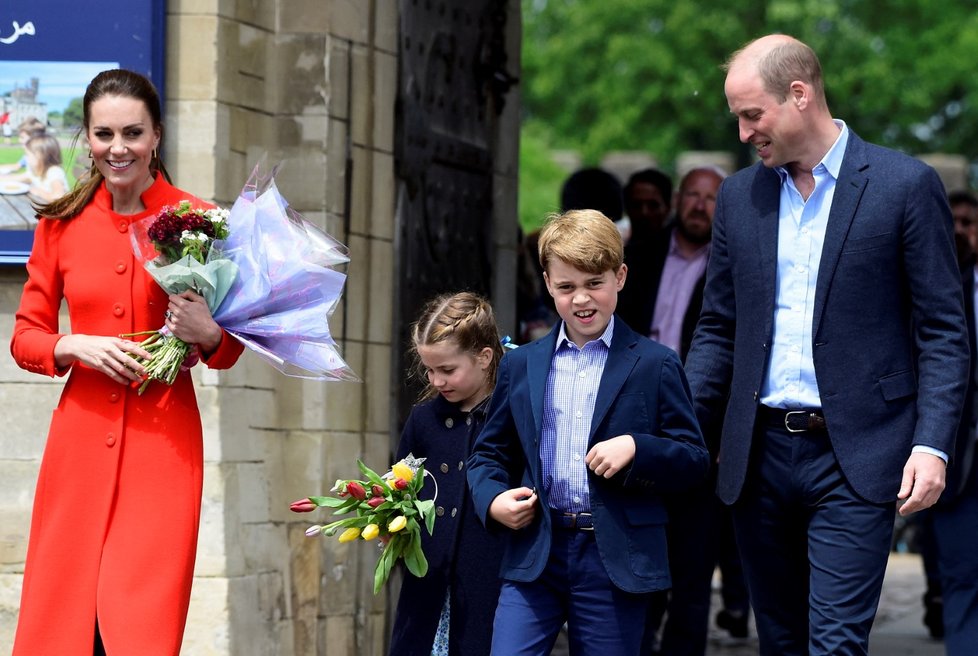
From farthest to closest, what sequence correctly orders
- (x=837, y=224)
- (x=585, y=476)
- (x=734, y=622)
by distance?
(x=734, y=622), (x=837, y=224), (x=585, y=476)

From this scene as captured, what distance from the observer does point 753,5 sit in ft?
131

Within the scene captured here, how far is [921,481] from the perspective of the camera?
192 inches

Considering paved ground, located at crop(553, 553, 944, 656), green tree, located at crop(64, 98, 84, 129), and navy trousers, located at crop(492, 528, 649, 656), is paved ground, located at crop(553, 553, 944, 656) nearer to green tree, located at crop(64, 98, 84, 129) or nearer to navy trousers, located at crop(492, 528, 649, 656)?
green tree, located at crop(64, 98, 84, 129)

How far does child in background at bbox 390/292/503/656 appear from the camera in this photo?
5523 mm

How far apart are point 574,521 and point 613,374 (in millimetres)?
405

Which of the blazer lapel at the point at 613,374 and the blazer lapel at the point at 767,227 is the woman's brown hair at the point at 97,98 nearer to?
the blazer lapel at the point at 613,374

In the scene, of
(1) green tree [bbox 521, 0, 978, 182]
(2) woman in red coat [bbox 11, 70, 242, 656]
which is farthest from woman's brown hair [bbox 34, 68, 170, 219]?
(1) green tree [bbox 521, 0, 978, 182]

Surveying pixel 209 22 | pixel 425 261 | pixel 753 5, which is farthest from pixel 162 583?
pixel 753 5

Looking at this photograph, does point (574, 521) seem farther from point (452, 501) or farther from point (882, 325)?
point (882, 325)

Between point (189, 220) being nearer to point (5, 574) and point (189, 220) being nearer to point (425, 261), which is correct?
point (5, 574)

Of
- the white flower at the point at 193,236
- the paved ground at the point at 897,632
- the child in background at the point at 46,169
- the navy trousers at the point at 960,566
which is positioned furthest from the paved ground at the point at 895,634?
the white flower at the point at 193,236

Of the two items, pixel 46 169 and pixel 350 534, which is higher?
pixel 46 169

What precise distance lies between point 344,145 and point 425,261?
1.04 meters

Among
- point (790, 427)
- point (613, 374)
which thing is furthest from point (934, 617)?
point (613, 374)
